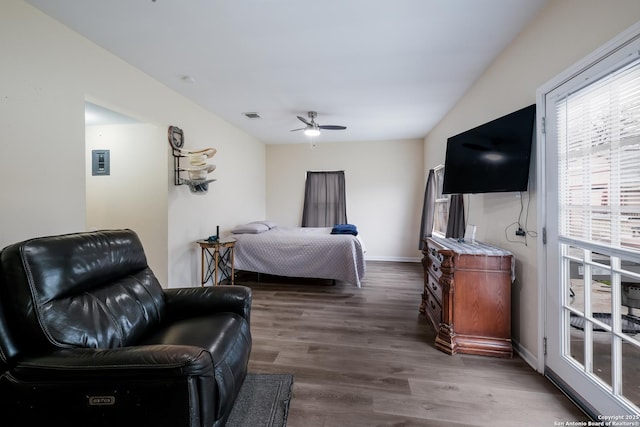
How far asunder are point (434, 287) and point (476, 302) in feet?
1.58

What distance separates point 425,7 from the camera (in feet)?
5.74

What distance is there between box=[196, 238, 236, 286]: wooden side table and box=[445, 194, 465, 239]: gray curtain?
3.04 metres

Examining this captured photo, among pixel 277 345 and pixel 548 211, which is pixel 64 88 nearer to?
pixel 277 345

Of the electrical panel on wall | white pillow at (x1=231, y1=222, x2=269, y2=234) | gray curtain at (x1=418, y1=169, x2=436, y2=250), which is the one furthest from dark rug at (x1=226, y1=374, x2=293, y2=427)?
gray curtain at (x1=418, y1=169, x2=436, y2=250)

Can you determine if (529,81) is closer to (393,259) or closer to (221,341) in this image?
Result: (221,341)

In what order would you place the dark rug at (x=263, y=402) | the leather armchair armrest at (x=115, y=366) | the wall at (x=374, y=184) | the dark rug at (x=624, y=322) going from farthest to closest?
the wall at (x=374, y=184) < the dark rug at (x=263, y=402) < the dark rug at (x=624, y=322) < the leather armchair armrest at (x=115, y=366)

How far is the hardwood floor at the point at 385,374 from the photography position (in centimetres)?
149

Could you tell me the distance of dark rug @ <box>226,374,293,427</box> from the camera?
1458mm

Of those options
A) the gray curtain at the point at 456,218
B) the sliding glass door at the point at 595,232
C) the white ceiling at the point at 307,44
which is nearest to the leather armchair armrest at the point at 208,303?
the white ceiling at the point at 307,44

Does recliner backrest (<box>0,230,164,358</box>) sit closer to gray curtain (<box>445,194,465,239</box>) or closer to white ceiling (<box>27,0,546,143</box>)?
white ceiling (<box>27,0,546,143</box>)

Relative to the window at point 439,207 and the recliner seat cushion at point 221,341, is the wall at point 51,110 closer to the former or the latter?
the recliner seat cushion at point 221,341

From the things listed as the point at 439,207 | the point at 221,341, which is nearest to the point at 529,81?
the point at 221,341

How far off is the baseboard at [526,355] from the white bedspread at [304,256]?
183 cm

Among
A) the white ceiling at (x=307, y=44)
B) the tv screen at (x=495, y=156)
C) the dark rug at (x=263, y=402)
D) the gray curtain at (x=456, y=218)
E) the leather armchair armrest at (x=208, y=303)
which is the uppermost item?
the white ceiling at (x=307, y=44)
